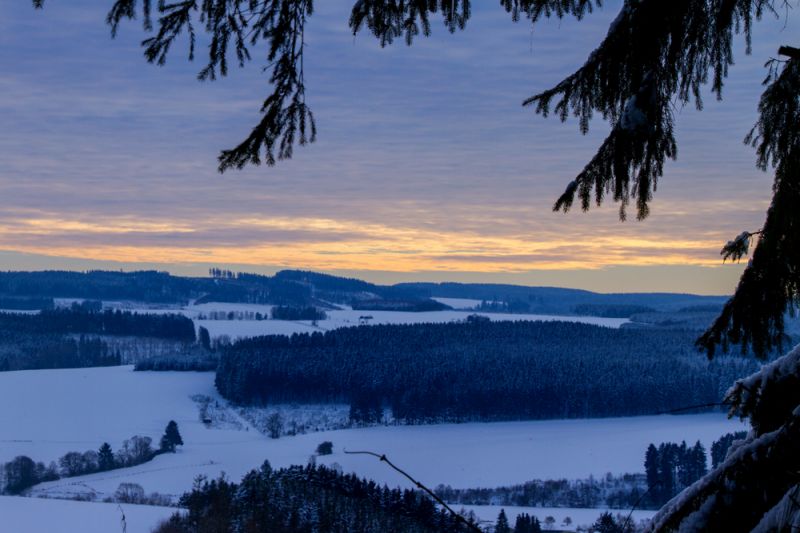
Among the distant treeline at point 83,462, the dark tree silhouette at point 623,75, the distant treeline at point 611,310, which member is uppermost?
the dark tree silhouette at point 623,75

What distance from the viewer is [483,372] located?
299 ft

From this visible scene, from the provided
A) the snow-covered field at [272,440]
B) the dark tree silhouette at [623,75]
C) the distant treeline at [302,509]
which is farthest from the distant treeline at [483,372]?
the dark tree silhouette at [623,75]

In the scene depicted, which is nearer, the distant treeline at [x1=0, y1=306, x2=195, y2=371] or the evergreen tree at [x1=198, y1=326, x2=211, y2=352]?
the distant treeline at [x1=0, y1=306, x2=195, y2=371]

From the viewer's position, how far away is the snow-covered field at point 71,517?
1083 inches

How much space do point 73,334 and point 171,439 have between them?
71.4 metres

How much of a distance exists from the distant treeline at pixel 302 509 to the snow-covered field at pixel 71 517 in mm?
1309

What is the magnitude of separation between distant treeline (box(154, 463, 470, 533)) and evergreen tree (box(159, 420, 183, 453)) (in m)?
28.6

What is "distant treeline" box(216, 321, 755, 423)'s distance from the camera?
83625 mm

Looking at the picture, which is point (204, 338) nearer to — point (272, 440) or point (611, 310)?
point (272, 440)

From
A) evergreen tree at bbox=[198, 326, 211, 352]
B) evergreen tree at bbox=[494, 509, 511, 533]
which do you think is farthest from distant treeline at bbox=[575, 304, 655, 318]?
evergreen tree at bbox=[494, 509, 511, 533]

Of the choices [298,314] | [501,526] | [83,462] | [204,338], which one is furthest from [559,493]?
[298,314]

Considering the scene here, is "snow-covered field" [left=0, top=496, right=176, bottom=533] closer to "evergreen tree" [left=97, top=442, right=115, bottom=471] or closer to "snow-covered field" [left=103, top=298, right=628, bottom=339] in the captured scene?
"evergreen tree" [left=97, top=442, right=115, bottom=471]

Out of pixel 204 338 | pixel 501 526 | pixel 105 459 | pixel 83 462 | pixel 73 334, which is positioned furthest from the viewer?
pixel 73 334

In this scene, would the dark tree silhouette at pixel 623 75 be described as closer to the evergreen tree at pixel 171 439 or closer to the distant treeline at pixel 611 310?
the evergreen tree at pixel 171 439
